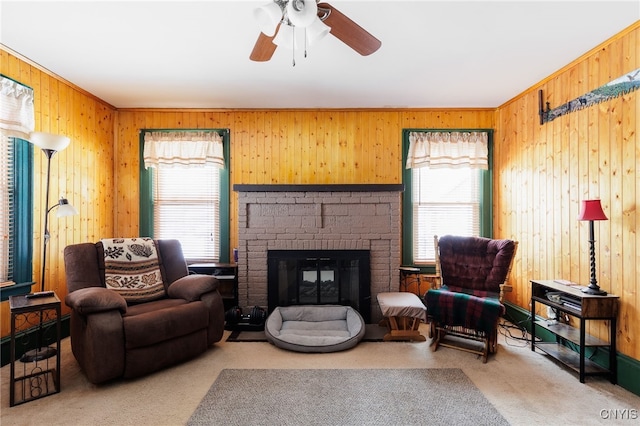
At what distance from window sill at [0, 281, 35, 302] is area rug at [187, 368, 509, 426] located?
6.21 feet

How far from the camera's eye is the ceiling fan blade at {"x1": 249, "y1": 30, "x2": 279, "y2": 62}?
1973 mm

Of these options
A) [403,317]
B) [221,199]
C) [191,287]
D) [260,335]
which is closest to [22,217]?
[191,287]

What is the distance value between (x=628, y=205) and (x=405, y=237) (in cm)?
221

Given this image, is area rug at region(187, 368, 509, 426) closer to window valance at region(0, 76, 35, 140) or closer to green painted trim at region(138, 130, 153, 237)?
green painted trim at region(138, 130, 153, 237)

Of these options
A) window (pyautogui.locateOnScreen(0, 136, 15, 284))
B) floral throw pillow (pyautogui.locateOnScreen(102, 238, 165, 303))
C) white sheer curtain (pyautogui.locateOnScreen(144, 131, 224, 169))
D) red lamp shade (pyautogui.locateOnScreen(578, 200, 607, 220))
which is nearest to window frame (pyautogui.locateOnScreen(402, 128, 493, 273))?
red lamp shade (pyautogui.locateOnScreen(578, 200, 607, 220))

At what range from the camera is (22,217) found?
2871 mm

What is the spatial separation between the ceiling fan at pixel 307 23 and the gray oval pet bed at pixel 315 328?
2.35m

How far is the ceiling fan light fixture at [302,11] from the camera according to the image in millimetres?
1570

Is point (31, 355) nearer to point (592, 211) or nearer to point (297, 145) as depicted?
point (297, 145)

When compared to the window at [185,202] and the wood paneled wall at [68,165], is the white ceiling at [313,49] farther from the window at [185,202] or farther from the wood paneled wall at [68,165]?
the window at [185,202]

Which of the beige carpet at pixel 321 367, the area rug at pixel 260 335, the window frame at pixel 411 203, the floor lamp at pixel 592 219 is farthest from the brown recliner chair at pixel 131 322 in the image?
the floor lamp at pixel 592 219

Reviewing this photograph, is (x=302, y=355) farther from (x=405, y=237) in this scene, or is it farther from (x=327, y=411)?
(x=405, y=237)

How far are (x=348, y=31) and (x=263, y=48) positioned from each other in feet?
1.78

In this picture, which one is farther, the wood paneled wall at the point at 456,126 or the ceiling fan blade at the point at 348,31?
the wood paneled wall at the point at 456,126
